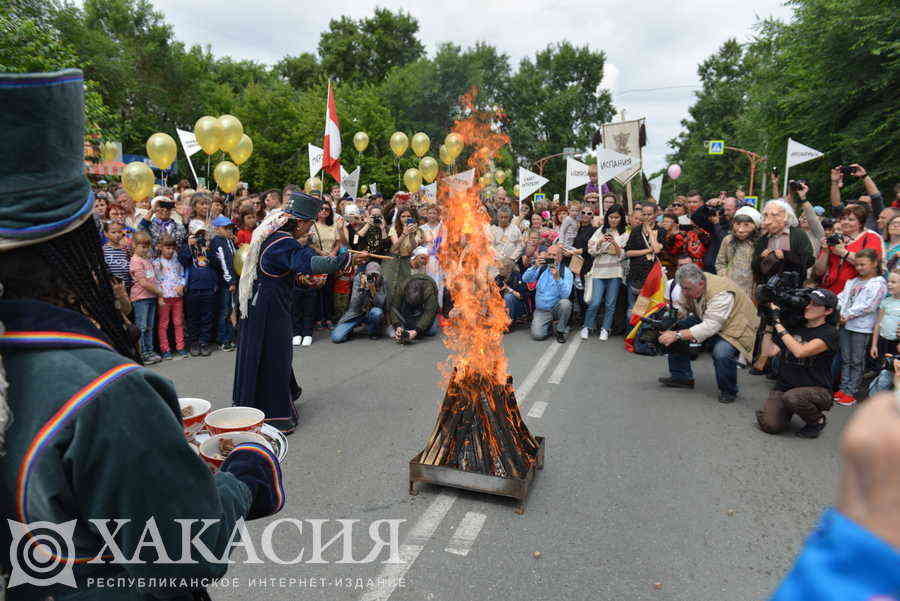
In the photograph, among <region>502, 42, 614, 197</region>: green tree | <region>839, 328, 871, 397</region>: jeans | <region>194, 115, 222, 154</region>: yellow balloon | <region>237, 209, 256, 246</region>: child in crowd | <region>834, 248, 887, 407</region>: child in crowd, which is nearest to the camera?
<region>834, 248, 887, 407</region>: child in crowd

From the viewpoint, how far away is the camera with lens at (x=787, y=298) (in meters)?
5.66

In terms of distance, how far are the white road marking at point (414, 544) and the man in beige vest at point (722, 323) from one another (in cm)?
376

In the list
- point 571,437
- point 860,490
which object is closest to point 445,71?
point 571,437

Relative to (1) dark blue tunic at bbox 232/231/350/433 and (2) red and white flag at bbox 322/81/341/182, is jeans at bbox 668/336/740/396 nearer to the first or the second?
(1) dark blue tunic at bbox 232/231/350/433

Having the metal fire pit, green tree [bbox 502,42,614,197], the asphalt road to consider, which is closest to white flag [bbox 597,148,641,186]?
the asphalt road

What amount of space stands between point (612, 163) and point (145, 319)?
26.9 feet

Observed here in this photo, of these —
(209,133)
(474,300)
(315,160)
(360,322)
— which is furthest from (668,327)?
(315,160)

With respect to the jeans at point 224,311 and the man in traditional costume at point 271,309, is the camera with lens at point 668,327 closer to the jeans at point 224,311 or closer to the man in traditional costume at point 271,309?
the man in traditional costume at point 271,309

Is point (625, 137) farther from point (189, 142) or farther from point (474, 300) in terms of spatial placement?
point (189, 142)

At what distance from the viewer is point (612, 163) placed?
10336mm

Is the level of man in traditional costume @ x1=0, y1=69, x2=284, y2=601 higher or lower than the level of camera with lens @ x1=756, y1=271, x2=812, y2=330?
higher

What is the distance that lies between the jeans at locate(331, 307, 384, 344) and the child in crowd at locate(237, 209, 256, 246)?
2091mm

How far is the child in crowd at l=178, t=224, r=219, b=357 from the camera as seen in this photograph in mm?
8414

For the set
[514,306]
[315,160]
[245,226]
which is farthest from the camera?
[315,160]
